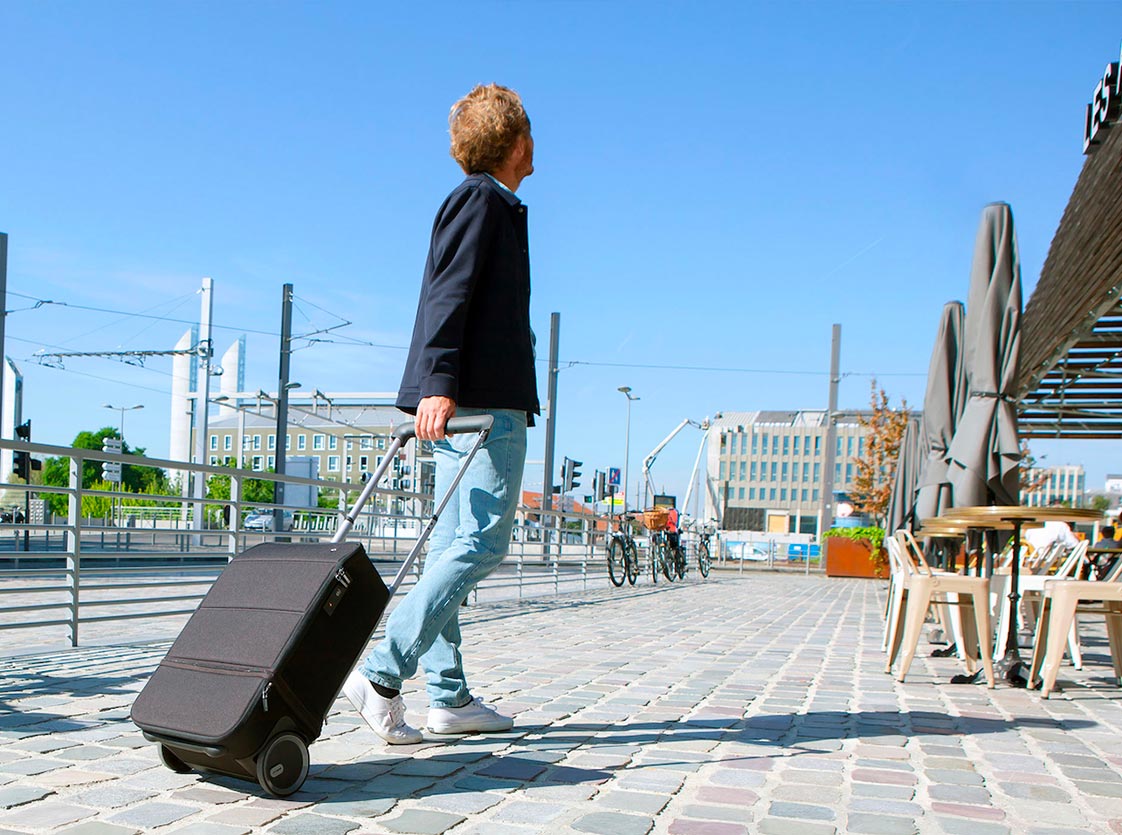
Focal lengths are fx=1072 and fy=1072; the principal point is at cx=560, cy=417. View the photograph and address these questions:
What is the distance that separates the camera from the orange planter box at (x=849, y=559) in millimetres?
25844

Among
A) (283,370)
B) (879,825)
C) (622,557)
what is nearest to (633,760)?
(879,825)

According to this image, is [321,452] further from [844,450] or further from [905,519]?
[905,519]

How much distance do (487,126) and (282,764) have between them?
2.15 meters

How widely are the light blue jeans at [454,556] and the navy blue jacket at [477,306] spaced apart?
0.35ft

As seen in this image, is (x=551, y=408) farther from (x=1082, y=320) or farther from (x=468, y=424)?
(x=468, y=424)

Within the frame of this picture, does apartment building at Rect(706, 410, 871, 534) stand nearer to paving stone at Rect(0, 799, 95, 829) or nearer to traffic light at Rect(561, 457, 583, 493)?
traffic light at Rect(561, 457, 583, 493)

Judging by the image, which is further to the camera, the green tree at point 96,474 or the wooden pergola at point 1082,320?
the green tree at point 96,474

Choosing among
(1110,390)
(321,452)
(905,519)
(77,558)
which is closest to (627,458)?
(1110,390)

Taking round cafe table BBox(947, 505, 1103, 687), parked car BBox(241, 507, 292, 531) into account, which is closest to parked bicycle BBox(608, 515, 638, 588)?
parked car BBox(241, 507, 292, 531)

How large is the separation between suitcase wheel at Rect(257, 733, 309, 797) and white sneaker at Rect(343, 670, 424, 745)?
1.46 feet

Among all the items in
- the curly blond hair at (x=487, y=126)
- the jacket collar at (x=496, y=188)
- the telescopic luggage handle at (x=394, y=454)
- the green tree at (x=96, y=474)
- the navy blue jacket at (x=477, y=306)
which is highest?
the curly blond hair at (x=487, y=126)

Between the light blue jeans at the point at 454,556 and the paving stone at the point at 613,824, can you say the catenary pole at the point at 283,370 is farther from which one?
the paving stone at the point at 613,824

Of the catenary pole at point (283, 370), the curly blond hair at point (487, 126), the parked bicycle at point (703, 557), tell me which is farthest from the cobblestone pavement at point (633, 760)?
the catenary pole at point (283, 370)

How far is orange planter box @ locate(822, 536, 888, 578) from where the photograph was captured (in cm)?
2584
